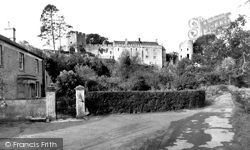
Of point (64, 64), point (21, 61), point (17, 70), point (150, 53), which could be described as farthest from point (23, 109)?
point (150, 53)

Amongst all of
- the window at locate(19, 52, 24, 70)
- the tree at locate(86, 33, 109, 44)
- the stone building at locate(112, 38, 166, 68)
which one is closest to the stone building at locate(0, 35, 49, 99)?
the window at locate(19, 52, 24, 70)

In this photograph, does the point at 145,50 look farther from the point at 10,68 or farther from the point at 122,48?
the point at 10,68

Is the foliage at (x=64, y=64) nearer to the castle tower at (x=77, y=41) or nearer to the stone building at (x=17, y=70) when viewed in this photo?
the stone building at (x=17, y=70)

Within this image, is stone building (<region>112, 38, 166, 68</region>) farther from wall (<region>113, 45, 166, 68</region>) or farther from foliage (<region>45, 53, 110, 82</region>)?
foliage (<region>45, 53, 110, 82</region>)

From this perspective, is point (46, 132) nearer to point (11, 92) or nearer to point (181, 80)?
point (11, 92)

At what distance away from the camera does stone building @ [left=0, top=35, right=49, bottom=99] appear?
Result: 61.3 feet

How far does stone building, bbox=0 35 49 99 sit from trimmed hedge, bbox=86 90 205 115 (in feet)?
21.9

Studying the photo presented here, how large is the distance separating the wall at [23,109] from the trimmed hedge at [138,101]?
3663 mm

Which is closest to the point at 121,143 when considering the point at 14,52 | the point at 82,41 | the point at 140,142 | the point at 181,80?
the point at 140,142

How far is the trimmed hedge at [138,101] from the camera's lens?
19.1 meters

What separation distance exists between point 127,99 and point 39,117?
25.3 ft

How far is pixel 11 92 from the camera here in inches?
777

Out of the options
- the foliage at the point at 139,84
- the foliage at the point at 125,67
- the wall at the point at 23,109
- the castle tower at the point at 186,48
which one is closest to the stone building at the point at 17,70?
the wall at the point at 23,109

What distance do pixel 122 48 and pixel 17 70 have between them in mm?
75515
